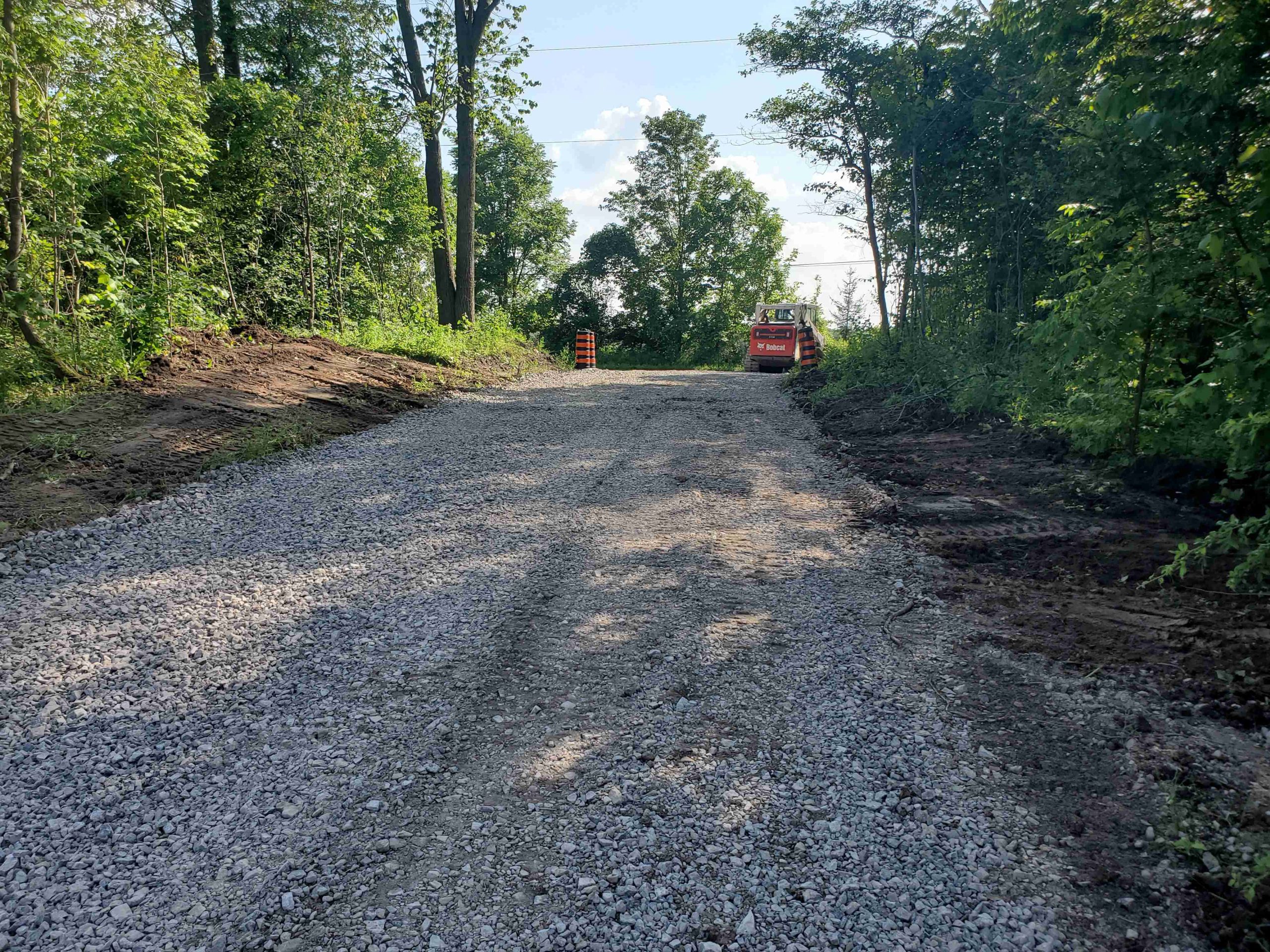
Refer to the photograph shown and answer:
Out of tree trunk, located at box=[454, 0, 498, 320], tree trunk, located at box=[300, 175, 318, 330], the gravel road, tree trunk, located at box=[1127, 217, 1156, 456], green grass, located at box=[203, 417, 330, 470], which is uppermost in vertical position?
tree trunk, located at box=[454, 0, 498, 320]

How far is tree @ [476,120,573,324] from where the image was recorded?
1486 inches

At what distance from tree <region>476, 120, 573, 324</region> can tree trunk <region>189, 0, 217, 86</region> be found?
22.7 metres

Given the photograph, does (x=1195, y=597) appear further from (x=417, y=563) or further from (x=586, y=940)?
(x=417, y=563)

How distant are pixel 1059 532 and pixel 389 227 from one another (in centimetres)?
1693

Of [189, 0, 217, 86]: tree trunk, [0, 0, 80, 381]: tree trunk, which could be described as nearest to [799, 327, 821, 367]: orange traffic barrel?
[189, 0, 217, 86]: tree trunk

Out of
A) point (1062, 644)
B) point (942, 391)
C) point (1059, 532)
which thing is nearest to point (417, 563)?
point (1062, 644)

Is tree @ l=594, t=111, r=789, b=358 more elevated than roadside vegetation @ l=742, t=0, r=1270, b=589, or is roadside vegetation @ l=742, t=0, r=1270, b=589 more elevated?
tree @ l=594, t=111, r=789, b=358

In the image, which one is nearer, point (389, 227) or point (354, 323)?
point (354, 323)

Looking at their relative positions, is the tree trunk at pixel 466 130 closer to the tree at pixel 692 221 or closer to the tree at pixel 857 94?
the tree at pixel 857 94

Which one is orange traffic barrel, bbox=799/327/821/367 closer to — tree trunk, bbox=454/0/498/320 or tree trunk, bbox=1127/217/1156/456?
tree trunk, bbox=454/0/498/320

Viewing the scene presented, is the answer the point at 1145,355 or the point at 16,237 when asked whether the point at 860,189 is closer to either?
the point at 1145,355

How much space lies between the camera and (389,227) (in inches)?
695

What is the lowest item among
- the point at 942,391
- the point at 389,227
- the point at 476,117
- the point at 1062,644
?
the point at 1062,644

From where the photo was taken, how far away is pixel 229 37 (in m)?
14.9
